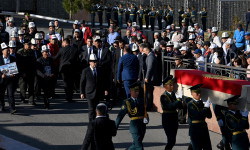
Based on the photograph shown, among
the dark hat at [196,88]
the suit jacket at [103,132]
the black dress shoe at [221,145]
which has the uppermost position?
the dark hat at [196,88]

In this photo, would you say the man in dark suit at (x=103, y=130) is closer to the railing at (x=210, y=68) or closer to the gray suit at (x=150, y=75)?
the railing at (x=210, y=68)

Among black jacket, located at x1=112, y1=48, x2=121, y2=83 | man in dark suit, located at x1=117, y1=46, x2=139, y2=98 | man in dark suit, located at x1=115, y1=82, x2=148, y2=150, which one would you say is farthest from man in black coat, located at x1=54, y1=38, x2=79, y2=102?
man in dark suit, located at x1=115, y1=82, x2=148, y2=150

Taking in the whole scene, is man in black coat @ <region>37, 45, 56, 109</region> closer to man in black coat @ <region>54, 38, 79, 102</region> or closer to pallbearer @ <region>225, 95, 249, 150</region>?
man in black coat @ <region>54, 38, 79, 102</region>

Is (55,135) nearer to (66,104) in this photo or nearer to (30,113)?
(30,113)

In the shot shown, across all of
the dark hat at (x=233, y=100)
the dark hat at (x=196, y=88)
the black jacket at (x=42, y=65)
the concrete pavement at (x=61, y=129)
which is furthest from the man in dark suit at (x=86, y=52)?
the dark hat at (x=233, y=100)

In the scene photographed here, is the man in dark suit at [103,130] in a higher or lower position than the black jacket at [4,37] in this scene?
lower

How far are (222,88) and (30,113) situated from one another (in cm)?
655

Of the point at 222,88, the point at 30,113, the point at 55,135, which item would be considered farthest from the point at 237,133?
the point at 30,113

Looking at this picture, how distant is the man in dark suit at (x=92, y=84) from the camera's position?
1210 centimetres

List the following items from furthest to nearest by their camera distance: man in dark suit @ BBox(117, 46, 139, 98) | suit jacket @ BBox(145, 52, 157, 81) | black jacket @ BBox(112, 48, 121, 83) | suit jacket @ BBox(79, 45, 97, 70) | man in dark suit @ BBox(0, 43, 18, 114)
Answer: suit jacket @ BBox(79, 45, 97, 70)
black jacket @ BBox(112, 48, 121, 83)
suit jacket @ BBox(145, 52, 157, 81)
man in dark suit @ BBox(117, 46, 139, 98)
man in dark suit @ BBox(0, 43, 18, 114)

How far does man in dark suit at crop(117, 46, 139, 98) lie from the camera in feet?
48.8

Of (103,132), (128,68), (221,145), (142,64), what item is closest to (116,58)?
(142,64)

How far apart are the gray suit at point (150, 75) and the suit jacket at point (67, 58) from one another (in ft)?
8.56

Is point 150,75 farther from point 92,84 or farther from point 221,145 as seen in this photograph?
point 221,145
